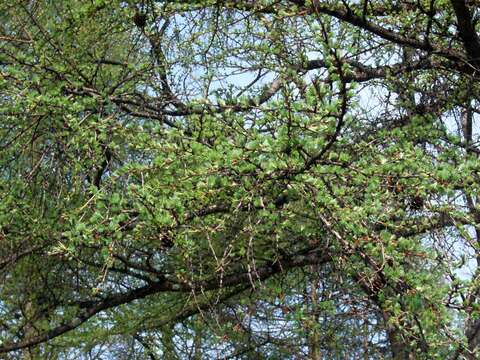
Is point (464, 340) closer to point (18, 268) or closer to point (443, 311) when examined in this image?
point (443, 311)

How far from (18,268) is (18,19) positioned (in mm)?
2168

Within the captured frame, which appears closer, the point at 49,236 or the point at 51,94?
the point at 51,94

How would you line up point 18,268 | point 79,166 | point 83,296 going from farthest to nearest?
1. point 83,296
2. point 18,268
3. point 79,166

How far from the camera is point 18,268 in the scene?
6.19m

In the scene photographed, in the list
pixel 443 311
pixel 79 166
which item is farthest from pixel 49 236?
pixel 443 311

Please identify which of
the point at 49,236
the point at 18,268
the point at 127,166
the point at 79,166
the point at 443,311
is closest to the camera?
the point at 443,311

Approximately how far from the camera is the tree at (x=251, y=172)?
141 inches

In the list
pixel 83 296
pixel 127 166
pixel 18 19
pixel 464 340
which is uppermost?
pixel 18 19

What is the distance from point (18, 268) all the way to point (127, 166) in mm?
2882

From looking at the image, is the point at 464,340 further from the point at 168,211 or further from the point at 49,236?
the point at 49,236

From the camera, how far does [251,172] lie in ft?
11.8

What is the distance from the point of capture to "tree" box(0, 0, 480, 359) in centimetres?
359

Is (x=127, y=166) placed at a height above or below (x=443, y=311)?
above

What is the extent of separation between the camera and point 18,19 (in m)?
5.11
